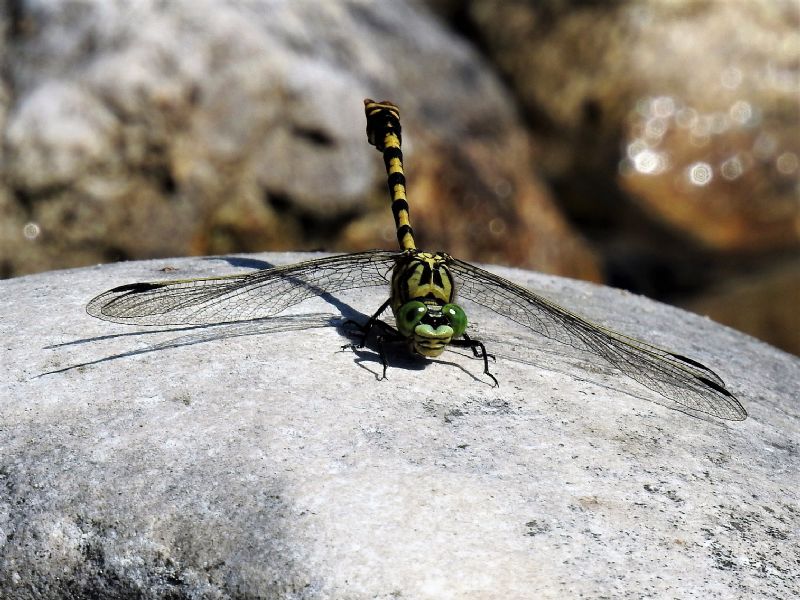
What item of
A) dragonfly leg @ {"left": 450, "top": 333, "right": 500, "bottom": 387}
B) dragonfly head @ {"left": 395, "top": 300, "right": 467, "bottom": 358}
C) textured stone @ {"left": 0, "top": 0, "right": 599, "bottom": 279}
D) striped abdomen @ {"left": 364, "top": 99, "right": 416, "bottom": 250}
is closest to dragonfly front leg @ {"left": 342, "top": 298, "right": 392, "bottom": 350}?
Answer: dragonfly head @ {"left": 395, "top": 300, "right": 467, "bottom": 358}

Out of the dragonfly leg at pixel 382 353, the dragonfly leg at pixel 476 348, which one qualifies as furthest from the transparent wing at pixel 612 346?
the dragonfly leg at pixel 382 353

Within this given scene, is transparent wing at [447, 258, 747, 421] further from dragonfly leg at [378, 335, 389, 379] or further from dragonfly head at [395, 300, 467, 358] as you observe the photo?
dragonfly leg at [378, 335, 389, 379]

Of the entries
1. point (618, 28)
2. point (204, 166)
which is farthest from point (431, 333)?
point (618, 28)

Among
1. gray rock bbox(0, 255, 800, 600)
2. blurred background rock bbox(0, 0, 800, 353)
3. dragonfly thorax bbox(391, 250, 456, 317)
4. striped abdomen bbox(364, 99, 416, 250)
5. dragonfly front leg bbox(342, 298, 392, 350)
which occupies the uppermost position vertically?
blurred background rock bbox(0, 0, 800, 353)

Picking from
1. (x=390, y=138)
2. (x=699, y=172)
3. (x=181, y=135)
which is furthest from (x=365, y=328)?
(x=699, y=172)

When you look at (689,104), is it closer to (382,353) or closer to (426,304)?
(426,304)

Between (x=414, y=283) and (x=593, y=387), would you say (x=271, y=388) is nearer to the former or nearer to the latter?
(x=414, y=283)
